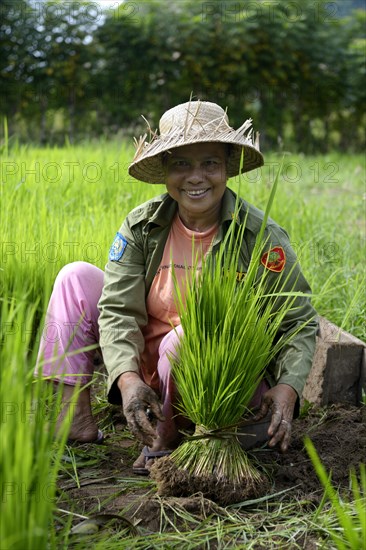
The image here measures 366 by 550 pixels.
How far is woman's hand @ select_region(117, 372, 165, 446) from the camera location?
227 cm

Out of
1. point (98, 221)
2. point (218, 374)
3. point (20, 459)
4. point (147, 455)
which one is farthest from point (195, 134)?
point (98, 221)

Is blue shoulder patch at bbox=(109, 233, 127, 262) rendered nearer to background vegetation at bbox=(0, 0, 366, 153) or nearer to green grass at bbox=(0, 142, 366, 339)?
green grass at bbox=(0, 142, 366, 339)

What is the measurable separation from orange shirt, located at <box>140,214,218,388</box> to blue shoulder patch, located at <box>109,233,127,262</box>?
0.14 meters

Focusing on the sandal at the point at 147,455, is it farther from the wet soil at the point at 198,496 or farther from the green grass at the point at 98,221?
the green grass at the point at 98,221

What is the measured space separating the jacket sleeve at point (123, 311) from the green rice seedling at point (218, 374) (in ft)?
0.82

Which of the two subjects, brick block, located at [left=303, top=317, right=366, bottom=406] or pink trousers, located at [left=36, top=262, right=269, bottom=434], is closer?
pink trousers, located at [left=36, top=262, right=269, bottom=434]

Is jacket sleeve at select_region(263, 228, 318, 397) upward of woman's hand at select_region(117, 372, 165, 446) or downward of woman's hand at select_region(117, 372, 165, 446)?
upward

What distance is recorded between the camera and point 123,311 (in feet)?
8.61

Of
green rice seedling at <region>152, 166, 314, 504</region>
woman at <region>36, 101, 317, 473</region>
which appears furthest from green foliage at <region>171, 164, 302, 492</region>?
woman at <region>36, 101, 317, 473</region>

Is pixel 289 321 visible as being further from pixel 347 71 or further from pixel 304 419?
pixel 347 71

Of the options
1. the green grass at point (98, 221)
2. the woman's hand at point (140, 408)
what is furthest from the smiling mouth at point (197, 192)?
the woman's hand at point (140, 408)

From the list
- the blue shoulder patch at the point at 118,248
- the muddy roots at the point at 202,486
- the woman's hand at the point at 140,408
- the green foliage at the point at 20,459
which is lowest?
the muddy roots at the point at 202,486

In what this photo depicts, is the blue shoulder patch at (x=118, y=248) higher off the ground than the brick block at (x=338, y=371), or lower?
higher

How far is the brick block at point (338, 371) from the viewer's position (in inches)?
123
